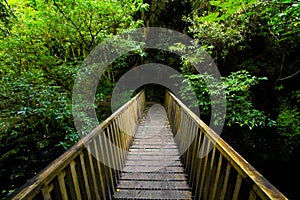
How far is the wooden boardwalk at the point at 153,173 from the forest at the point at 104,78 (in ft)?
5.00

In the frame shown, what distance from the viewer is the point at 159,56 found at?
1273 centimetres

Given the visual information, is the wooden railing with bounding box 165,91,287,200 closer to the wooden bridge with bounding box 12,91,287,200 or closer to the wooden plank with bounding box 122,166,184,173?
the wooden bridge with bounding box 12,91,287,200

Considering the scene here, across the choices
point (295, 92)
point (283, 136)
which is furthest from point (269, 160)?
point (295, 92)

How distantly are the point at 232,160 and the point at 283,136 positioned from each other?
755cm

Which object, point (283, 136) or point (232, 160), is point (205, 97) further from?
point (232, 160)

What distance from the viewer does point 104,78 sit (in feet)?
30.3

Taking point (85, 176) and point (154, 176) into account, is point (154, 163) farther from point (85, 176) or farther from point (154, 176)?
point (85, 176)

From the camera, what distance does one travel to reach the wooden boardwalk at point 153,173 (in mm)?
2389

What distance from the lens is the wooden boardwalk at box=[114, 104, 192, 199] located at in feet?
7.84

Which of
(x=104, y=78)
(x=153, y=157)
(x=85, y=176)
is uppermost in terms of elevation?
(x=104, y=78)

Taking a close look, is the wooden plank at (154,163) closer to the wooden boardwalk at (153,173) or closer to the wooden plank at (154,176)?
the wooden boardwalk at (153,173)

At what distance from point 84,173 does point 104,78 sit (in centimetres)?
810

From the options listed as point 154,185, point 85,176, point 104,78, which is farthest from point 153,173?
point 104,78

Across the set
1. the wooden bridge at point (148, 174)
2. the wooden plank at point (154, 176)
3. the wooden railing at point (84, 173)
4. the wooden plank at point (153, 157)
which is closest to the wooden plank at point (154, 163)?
the wooden bridge at point (148, 174)
